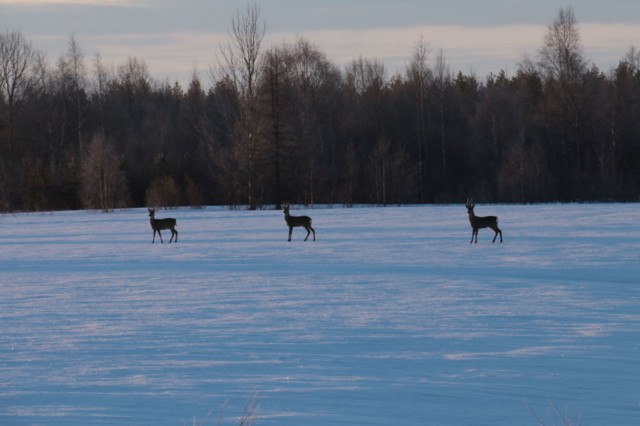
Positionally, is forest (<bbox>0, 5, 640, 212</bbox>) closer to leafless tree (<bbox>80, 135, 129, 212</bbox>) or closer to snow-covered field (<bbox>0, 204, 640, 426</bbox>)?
leafless tree (<bbox>80, 135, 129, 212</bbox>)

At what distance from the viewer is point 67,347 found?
32.1 ft

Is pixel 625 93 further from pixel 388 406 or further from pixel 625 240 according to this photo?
pixel 388 406

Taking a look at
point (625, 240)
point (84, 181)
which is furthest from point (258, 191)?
point (625, 240)

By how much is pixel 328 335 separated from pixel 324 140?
54.6 m

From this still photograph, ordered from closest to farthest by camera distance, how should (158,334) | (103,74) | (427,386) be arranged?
(427,386), (158,334), (103,74)

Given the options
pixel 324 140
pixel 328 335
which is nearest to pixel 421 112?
pixel 324 140

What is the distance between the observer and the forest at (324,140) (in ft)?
161

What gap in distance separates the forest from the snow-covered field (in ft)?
90.1

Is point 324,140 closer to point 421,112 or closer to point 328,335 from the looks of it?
point 421,112

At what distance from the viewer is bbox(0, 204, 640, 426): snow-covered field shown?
721 cm

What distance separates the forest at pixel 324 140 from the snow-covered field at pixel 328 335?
2747 centimetres

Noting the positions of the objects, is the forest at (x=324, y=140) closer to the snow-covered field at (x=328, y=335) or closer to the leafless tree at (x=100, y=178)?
the leafless tree at (x=100, y=178)

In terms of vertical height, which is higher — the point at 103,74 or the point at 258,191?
the point at 103,74

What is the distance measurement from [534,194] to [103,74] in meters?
51.2
